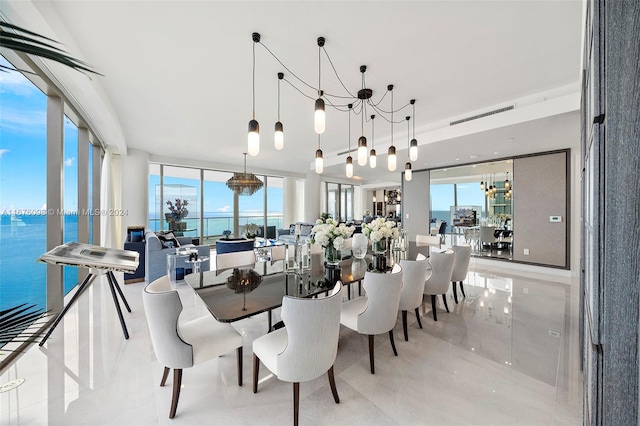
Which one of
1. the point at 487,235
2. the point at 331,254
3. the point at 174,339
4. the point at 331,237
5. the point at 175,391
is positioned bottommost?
the point at 175,391

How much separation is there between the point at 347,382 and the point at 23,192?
3.98 meters

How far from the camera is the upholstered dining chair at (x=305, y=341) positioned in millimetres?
1441

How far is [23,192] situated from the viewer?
2.83 meters

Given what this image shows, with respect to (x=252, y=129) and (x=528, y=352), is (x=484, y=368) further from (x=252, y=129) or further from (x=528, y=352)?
(x=252, y=129)

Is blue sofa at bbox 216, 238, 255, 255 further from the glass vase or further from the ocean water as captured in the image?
the glass vase

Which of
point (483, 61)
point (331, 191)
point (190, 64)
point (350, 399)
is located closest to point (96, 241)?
point (190, 64)

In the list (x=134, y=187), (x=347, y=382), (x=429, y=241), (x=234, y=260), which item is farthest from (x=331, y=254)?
(x=134, y=187)

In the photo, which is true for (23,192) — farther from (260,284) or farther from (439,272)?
(439,272)

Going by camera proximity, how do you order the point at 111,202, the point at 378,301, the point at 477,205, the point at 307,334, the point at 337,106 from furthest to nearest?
1. the point at 477,205
2. the point at 111,202
3. the point at 337,106
4. the point at 378,301
5. the point at 307,334

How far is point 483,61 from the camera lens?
8.73ft

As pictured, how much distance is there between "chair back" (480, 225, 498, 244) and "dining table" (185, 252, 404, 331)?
468 cm

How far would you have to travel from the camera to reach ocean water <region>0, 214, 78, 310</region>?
2.64 m

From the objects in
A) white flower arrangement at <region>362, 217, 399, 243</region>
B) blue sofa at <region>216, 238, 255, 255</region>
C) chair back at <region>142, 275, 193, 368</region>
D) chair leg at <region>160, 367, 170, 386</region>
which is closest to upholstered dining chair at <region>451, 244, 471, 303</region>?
white flower arrangement at <region>362, 217, 399, 243</region>

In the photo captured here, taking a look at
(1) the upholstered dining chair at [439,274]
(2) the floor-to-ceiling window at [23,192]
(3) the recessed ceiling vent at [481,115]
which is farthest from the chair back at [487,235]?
(2) the floor-to-ceiling window at [23,192]
